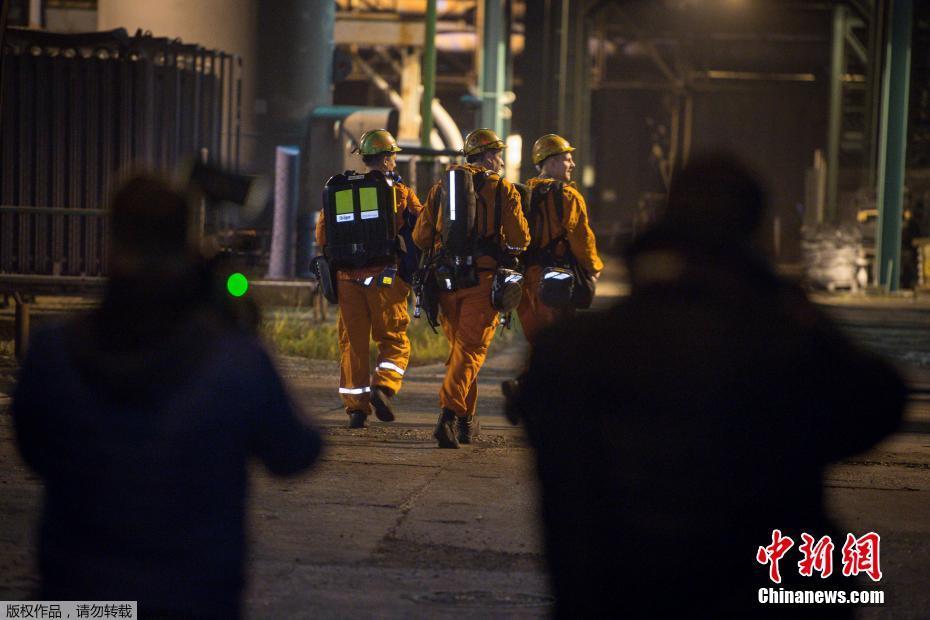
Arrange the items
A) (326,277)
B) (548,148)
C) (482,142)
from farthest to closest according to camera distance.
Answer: (326,277) → (548,148) → (482,142)

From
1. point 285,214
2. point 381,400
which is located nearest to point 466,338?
point 381,400

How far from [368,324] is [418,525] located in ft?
10.5

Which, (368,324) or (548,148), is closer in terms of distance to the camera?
(548,148)

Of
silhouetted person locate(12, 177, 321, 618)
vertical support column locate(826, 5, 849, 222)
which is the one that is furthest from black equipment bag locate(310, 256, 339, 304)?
vertical support column locate(826, 5, 849, 222)

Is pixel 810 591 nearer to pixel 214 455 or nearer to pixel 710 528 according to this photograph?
pixel 710 528

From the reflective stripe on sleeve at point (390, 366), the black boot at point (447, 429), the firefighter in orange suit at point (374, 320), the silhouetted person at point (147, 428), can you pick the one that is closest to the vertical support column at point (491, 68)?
the firefighter in orange suit at point (374, 320)

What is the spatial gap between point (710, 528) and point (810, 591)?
288 millimetres

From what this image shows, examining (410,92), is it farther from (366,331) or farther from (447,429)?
(447,429)

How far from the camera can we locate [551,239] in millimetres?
10008

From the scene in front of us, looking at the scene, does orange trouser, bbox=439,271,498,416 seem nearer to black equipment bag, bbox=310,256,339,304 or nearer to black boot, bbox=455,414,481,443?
black boot, bbox=455,414,481,443

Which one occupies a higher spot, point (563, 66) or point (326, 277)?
point (563, 66)

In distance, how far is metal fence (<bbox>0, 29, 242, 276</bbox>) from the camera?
15.3m

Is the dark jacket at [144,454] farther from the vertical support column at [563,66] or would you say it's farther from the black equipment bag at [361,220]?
the vertical support column at [563,66]

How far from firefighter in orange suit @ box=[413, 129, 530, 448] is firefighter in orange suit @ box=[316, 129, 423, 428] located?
56 cm
